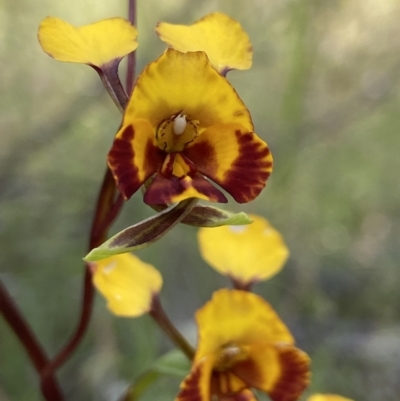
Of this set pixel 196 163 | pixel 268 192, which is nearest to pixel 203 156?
pixel 196 163

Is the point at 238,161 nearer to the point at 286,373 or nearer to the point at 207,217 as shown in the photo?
the point at 207,217

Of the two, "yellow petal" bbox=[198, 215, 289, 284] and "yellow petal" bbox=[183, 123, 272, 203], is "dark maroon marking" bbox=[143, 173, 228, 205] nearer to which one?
"yellow petal" bbox=[183, 123, 272, 203]

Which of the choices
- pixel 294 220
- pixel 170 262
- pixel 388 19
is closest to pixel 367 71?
pixel 388 19

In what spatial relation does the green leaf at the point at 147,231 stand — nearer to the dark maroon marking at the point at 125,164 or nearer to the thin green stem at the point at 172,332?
the dark maroon marking at the point at 125,164

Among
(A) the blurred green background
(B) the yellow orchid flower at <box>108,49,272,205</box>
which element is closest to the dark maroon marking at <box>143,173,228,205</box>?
(B) the yellow orchid flower at <box>108,49,272,205</box>

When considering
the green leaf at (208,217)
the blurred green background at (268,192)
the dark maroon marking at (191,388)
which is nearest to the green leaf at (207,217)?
the green leaf at (208,217)

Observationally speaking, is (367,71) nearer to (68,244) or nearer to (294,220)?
(294,220)

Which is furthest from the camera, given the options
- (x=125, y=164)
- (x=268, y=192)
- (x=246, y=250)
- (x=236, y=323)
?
(x=268, y=192)
